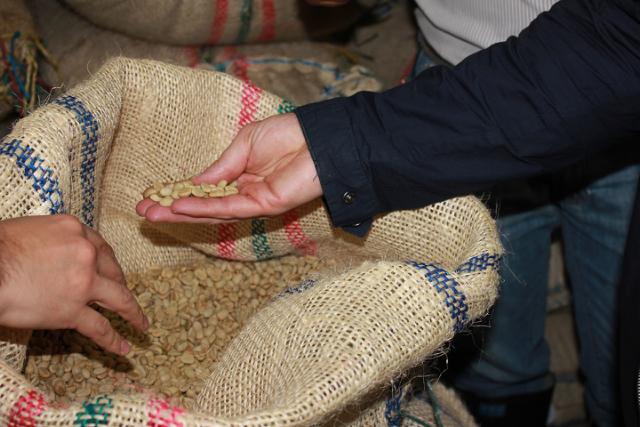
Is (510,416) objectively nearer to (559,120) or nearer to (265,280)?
(265,280)

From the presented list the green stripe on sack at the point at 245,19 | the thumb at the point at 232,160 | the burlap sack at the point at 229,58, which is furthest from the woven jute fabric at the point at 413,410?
the green stripe on sack at the point at 245,19

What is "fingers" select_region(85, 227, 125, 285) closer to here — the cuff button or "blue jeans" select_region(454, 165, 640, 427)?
the cuff button

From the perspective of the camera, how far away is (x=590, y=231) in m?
1.47

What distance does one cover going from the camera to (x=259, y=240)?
1.27 meters

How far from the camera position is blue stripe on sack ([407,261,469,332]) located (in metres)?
0.92

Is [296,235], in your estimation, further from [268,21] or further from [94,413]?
[268,21]

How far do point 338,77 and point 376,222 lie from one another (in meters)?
0.80

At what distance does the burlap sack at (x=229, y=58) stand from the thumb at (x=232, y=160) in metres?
0.55

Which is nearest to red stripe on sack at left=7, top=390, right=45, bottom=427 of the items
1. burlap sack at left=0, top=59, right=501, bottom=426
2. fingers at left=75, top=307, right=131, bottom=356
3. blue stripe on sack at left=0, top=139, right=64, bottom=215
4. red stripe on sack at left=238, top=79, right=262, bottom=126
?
burlap sack at left=0, top=59, right=501, bottom=426

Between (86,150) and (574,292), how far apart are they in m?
1.13

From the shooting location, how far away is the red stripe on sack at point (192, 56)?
5.75ft

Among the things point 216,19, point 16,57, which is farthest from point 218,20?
point 16,57

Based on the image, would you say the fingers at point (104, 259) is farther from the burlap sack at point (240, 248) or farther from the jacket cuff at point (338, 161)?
the jacket cuff at point (338, 161)

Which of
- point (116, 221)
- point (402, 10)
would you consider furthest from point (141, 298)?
point (402, 10)
